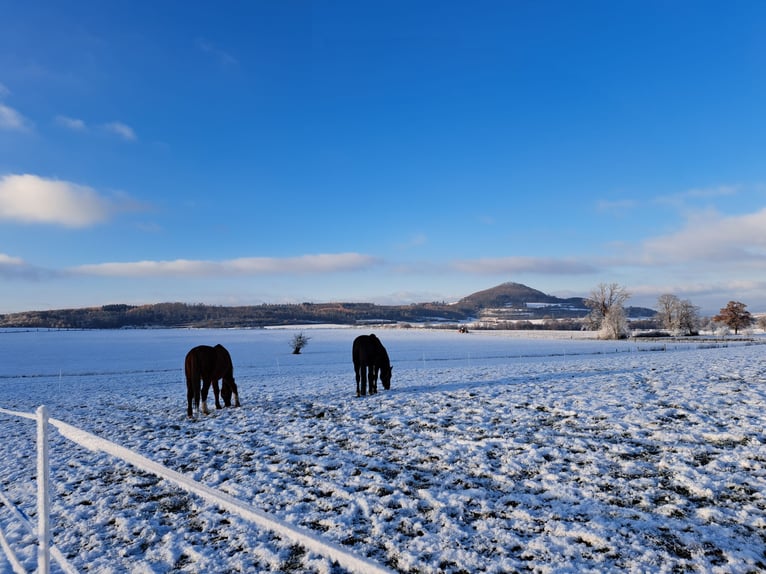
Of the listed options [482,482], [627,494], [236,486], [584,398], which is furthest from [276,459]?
[584,398]

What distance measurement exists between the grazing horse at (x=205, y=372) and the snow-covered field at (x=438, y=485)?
776 mm

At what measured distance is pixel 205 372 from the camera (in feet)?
43.3

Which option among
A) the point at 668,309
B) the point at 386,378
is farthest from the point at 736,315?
the point at 386,378

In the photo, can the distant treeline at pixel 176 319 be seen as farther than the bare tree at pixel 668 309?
Yes

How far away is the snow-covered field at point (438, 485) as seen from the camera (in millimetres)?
4658

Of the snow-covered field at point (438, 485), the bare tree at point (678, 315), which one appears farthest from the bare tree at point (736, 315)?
the snow-covered field at point (438, 485)

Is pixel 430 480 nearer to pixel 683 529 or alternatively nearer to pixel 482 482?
pixel 482 482

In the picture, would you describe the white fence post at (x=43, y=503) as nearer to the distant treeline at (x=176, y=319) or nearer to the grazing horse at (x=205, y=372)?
the grazing horse at (x=205, y=372)

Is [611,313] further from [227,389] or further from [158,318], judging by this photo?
[158,318]

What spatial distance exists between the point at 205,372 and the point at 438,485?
9.27 m

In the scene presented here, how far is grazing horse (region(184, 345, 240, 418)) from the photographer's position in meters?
12.9

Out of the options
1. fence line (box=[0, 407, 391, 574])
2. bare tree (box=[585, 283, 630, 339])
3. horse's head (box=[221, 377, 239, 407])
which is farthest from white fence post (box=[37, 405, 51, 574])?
bare tree (box=[585, 283, 630, 339])

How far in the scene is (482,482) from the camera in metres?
6.54

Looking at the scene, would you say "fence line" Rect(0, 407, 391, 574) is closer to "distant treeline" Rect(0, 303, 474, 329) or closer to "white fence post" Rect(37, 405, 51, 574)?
"white fence post" Rect(37, 405, 51, 574)
